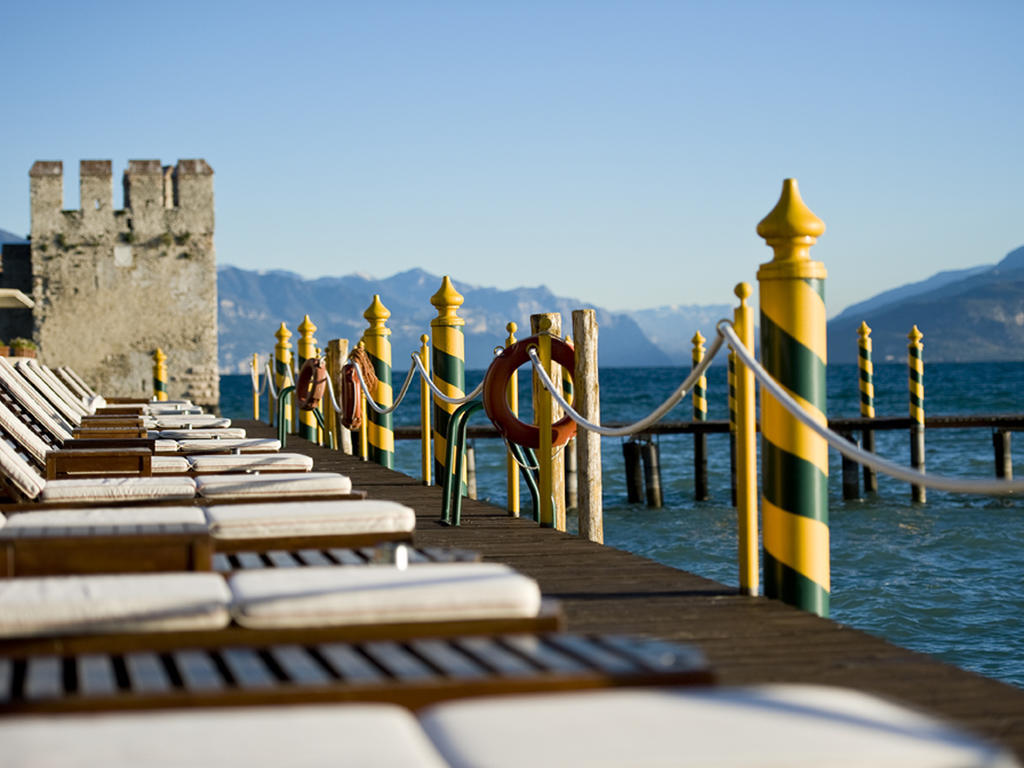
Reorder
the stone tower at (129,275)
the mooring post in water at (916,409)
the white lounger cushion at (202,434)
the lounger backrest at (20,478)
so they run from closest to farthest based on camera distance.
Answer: the lounger backrest at (20,478) < the white lounger cushion at (202,434) < the mooring post in water at (916,409) < the stone tower at (129,275)

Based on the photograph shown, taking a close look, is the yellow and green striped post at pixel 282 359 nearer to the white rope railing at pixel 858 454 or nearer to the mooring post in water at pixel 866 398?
the mooring post in water at pixel 866 398

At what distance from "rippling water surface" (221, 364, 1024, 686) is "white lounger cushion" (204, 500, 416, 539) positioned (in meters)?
5.06

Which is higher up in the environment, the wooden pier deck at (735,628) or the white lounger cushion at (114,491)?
the white lounger cushion at (114,491)

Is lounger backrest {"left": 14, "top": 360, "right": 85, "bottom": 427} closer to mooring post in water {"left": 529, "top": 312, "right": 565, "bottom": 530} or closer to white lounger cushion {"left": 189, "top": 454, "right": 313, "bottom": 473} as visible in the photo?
white lounger cushion {"left": 189, "top": 454, "right": 313, "bottom": 473}

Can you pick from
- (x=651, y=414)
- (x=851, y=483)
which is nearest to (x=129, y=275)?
(x=851, y=483)

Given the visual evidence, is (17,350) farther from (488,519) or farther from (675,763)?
(675,763)

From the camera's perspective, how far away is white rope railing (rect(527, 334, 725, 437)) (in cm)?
339

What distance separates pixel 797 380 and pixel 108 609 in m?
1.92

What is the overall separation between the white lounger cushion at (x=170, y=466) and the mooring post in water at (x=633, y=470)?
11122 mm

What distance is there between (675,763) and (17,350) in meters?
17.2

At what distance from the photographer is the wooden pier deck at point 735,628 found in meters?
2.33

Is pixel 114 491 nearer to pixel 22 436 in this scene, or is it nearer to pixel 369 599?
pixel 22 436

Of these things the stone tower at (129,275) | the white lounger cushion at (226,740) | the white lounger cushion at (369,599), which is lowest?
the white lounger cushion at (226,740)

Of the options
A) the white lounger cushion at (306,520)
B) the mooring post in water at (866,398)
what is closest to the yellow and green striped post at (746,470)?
the white lounger cushion at (306,520)
